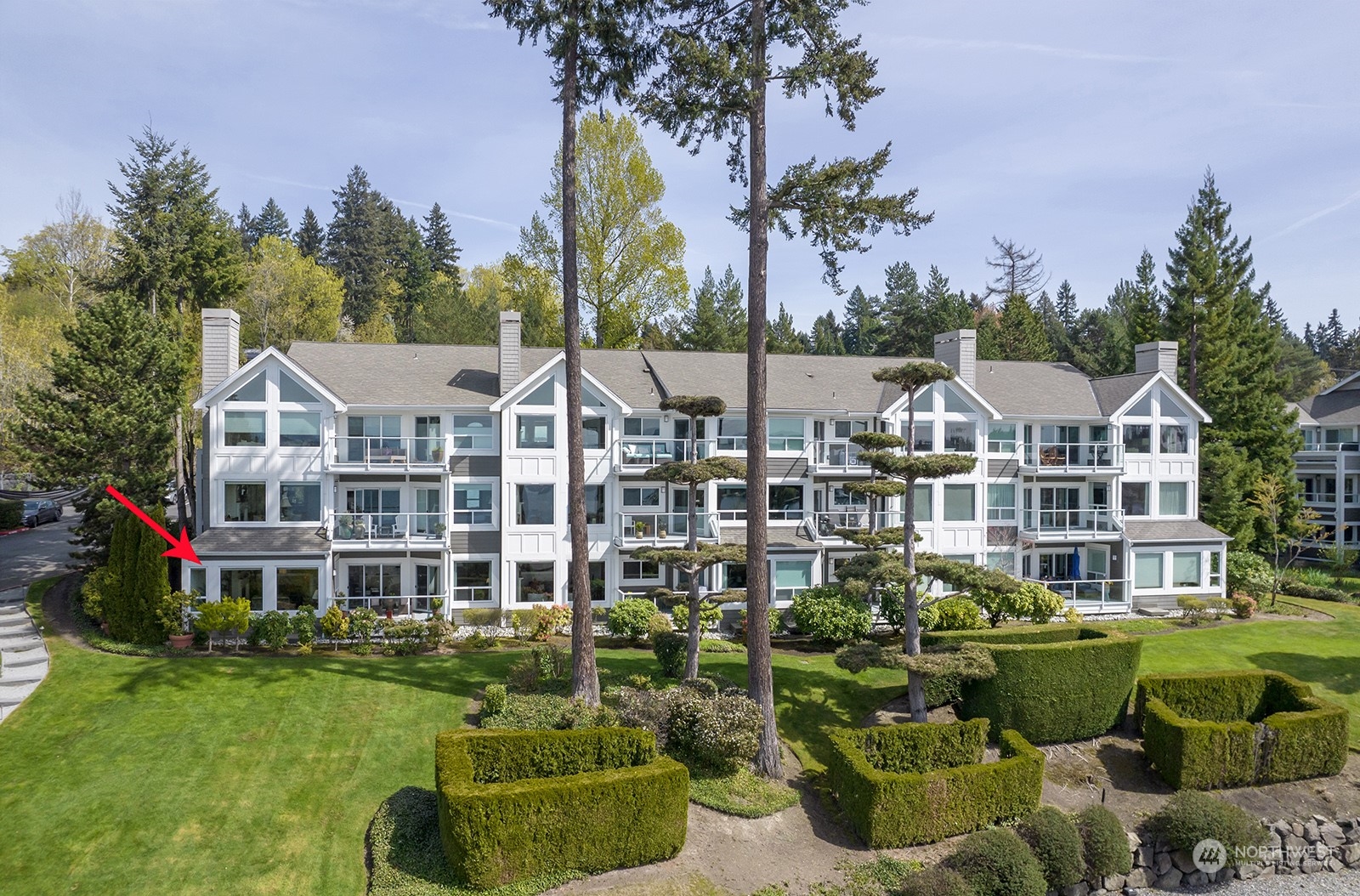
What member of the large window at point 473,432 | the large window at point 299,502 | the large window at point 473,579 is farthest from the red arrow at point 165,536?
the large window at point 473,432

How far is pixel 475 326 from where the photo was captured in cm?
4884

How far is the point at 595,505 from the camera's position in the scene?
1208 inches

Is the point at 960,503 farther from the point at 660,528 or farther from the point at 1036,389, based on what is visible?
the point at 660,528

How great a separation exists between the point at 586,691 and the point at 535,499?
11.7 metres

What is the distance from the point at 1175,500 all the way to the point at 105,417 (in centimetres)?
4430

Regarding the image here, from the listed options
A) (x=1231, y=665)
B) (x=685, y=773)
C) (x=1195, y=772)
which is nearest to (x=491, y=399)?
(x=685, y=773)

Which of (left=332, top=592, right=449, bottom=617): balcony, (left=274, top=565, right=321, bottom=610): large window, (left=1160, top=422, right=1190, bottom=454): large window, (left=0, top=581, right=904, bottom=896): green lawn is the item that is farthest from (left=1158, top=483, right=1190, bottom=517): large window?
(left=274, top=565, right=321, bottom=610): large window

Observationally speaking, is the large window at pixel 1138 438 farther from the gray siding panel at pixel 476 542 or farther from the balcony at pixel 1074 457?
the gray siding panel at pixel 476 542

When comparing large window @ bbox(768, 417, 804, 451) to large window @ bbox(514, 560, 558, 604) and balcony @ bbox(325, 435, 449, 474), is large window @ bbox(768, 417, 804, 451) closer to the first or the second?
large window @ bbox(514, 560, 558, 604)

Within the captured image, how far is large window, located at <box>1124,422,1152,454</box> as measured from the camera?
36031mm

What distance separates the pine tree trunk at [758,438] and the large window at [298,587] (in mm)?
17197

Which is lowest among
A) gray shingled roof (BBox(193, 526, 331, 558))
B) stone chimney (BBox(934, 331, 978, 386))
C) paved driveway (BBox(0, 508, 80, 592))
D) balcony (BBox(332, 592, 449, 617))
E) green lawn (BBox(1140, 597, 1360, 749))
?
green lawn (BBox(1140, 597, 1360, 749))

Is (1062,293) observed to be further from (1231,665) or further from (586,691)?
(586,691)

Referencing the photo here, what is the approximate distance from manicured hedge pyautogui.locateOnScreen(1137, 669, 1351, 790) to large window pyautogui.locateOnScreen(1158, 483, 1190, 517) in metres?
17.4
